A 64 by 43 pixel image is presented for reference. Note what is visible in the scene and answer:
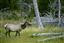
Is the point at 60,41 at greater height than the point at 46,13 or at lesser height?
lesser

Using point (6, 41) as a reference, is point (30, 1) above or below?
above

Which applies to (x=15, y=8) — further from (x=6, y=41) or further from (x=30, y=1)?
(x=6, y=41)

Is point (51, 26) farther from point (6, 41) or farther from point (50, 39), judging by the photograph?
point (6, 41)

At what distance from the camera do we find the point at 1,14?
3.95 meters

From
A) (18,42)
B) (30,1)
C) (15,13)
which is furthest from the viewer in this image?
(30,1)

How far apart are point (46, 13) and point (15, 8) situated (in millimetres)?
557

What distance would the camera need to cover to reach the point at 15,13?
3922 millimetres

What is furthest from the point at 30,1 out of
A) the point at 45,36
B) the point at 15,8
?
→ the point at 45,36

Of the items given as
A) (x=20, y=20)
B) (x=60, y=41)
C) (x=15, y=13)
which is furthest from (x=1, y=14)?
(x=60, y=41)

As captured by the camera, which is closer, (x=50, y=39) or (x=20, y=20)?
(x=50, y=39)

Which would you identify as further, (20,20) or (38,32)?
(20,20)

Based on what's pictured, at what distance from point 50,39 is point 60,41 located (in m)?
0.14

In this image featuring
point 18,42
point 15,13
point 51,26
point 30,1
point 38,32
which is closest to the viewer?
point 18,42

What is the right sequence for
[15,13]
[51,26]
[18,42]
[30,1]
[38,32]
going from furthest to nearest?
[30,1], [15,13], [51,26], [38,32], [18,42]
